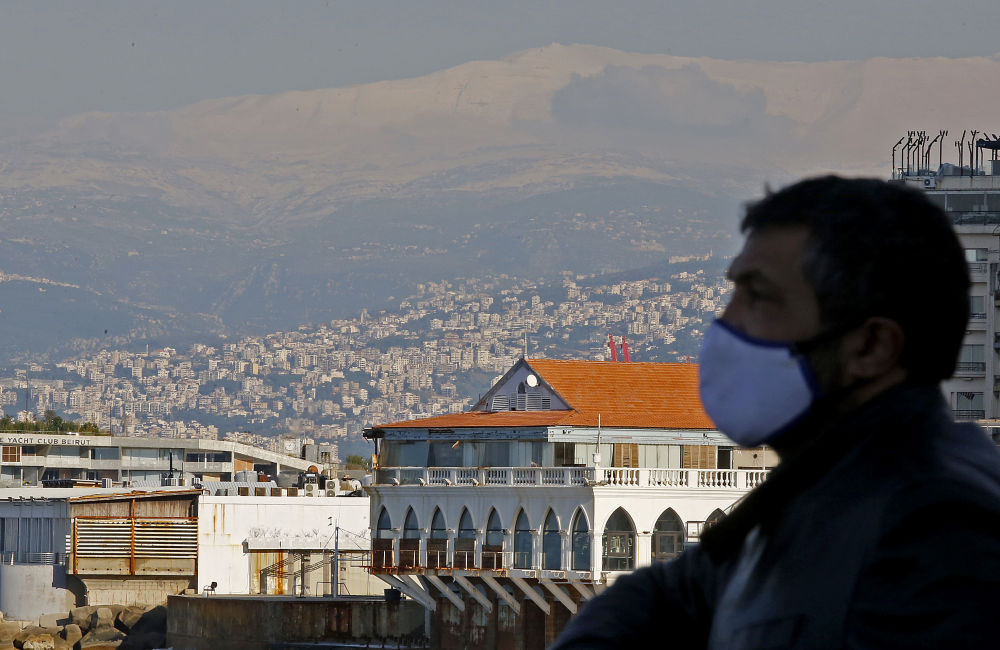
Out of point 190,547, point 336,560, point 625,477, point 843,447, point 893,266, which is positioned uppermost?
point 625,477

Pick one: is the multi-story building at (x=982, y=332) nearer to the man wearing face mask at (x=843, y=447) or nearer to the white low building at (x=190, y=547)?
the white low building at (x=190, y=547)

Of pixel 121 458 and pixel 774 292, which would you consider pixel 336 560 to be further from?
pixel 774 292

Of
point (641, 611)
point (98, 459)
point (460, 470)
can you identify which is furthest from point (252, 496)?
point (641, 611)

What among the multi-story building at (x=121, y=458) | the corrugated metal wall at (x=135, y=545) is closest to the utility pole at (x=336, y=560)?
the corrugated metal wall at (x=135, y=545)

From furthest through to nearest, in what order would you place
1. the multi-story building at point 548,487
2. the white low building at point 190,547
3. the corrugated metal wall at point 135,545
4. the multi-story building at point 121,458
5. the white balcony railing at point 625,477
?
the multi-story building at point 121,458 → the corrugated metal wall at point 135,545 → the white low building at point 190,547 → the white balcony railing at point 625,477 → the multi-story building at point 548,487

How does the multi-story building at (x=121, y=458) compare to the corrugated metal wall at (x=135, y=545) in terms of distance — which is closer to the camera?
the corrugated metal wall at (x=135, y=545)

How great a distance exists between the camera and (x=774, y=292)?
2.93m

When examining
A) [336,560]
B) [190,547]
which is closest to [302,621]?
[336,560]

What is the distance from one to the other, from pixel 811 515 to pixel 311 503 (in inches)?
2990

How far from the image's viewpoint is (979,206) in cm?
9331

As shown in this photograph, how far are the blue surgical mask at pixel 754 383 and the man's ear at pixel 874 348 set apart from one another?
0.04m

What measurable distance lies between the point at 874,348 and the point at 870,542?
1.06 ft

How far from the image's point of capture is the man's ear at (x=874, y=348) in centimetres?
283

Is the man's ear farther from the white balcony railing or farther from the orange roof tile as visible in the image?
the orange roof tile
